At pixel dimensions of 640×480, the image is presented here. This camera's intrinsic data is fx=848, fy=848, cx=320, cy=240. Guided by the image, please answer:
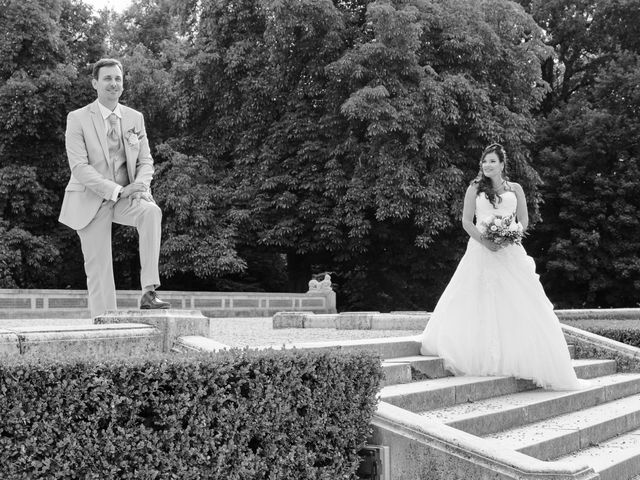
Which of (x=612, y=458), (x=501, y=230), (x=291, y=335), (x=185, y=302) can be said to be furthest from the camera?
(x=185, y=302)

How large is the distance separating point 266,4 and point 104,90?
18.7 meters

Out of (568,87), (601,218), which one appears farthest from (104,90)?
(568,87)

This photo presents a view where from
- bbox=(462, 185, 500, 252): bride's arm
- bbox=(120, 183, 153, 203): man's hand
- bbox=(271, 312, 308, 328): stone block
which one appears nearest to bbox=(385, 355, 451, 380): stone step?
bbox=(462, 185, 500, 252): bride's arm

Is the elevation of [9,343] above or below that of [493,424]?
above

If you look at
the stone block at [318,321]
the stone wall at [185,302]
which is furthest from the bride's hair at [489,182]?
the stone wall at [185,302]

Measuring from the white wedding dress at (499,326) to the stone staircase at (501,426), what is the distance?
19 centimetres

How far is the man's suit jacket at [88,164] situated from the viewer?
24.4 ft

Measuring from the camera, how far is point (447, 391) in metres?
7.75

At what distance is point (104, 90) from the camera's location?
7.53 meters

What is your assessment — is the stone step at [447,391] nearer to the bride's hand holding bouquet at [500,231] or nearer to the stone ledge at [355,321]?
the bride's hand holding bouquet at [500,231]

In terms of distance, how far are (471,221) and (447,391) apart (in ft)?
7.18

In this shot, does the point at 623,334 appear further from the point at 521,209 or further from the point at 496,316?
the point at 496,316

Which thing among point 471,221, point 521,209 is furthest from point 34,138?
point 521,209

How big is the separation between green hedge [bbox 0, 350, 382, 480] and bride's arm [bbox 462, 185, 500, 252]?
3.18 meters
